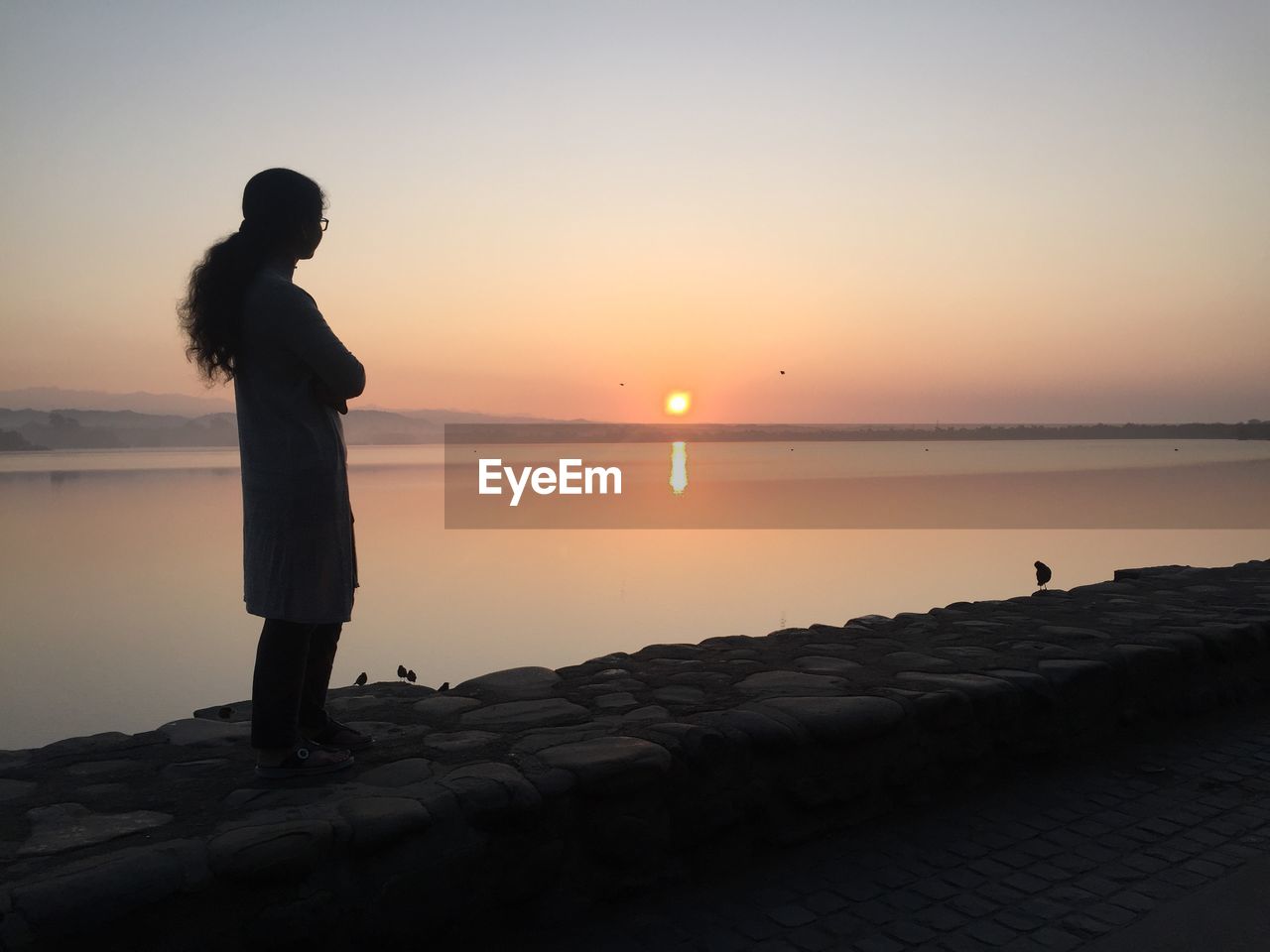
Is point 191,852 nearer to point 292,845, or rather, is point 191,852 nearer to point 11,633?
point 292,845

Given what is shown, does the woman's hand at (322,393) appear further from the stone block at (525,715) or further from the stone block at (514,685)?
the stone block at (514,685)

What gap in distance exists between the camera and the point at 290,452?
10.1 ft

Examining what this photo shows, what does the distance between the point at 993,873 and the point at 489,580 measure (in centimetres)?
1345

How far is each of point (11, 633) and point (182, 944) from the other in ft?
40.1

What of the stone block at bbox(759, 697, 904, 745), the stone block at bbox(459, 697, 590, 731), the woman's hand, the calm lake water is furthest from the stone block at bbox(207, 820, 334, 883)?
the calm lake water

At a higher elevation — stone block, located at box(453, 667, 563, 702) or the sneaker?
the sneaker

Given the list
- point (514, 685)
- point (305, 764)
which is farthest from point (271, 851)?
point (514, 685)

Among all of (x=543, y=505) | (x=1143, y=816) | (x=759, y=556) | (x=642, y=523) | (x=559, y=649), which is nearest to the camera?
(x=1143, y=816)

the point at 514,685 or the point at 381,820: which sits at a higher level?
the point at 381,820

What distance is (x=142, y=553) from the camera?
731 inches

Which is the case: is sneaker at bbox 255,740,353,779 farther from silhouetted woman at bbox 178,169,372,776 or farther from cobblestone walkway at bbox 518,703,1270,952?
cobblestone walkway at bbox 518,703,1270,952

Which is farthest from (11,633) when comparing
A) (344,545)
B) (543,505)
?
(543,505)

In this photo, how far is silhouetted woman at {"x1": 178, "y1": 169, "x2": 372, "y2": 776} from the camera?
→ 9.98ft

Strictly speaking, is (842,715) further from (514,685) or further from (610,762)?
(514,685)
